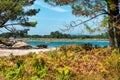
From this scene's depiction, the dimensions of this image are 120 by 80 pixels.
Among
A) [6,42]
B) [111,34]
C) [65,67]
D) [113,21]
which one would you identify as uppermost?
[113,21]

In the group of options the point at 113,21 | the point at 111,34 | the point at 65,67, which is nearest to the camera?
the point at 65,67

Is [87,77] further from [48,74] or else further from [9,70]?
[9,70]

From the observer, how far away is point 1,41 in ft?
121

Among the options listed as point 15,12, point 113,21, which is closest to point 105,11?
point 113,21

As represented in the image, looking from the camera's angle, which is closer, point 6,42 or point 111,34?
point 111,34

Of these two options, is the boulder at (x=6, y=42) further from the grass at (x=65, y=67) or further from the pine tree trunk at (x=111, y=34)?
the grass at (x=65, y=67)

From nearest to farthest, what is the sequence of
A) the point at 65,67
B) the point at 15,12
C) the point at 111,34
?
the point at 65,67
the point at 111,34
the point at 15,12

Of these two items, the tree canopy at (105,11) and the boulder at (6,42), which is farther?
the boulder at (6,42)

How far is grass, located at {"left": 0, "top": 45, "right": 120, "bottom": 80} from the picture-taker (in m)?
11.4

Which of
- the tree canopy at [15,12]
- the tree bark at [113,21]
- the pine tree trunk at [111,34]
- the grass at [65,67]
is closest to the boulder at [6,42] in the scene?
the tree canopy at [15,12]

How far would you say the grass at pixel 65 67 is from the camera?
37.4 ft

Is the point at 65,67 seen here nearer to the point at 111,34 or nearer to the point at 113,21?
the point at 113,21

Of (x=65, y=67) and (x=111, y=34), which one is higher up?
(x=111, y=34)

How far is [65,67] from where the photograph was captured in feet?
39.3
